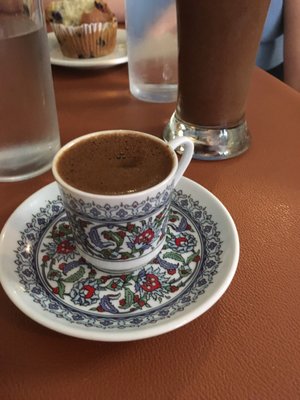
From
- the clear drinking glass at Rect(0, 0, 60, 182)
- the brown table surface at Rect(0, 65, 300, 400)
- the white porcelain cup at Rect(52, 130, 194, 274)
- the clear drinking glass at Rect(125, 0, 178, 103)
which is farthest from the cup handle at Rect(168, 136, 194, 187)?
the clear drinking glass at Rect(125, 0, 178, 103)

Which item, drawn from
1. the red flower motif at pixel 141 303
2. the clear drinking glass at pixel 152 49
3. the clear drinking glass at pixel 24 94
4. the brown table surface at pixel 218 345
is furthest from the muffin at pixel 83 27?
the red flower motif at pixel 141 303

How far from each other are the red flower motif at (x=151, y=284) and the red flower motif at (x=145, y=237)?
4cm

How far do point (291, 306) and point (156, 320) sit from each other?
0.49ft

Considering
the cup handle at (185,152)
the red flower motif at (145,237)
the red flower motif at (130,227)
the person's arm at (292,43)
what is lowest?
the person's arm at (292,43)

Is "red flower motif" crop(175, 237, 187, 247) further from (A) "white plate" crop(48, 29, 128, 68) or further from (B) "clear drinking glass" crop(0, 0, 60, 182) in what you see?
(A) "white plate" crop(48, 29, 128, 68)

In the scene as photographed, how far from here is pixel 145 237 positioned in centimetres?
46

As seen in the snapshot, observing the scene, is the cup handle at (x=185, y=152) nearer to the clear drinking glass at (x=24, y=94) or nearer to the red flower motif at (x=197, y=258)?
the red flower motif at (x=197, y=258)

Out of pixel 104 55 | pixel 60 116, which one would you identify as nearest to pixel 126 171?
pixel 60 116

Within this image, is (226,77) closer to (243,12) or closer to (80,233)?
(243,12)

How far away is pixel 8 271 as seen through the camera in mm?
439

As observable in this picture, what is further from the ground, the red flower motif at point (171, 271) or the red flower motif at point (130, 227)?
the red flower motif at point (130, 227)

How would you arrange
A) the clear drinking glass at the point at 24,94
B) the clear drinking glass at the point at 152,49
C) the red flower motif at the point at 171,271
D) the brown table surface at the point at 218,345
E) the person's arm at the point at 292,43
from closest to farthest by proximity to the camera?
1. the brown table surface at the point at 218,345
2. the red flower motif at the point at 171,271
3. the clear drinking glass at the point at 24,94
4. the clear drinking glass at the point at 152,49
5. the person's arm at the point at 292,43

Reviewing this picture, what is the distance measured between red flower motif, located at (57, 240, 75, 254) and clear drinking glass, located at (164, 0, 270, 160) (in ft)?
0.90

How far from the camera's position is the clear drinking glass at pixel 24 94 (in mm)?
584
